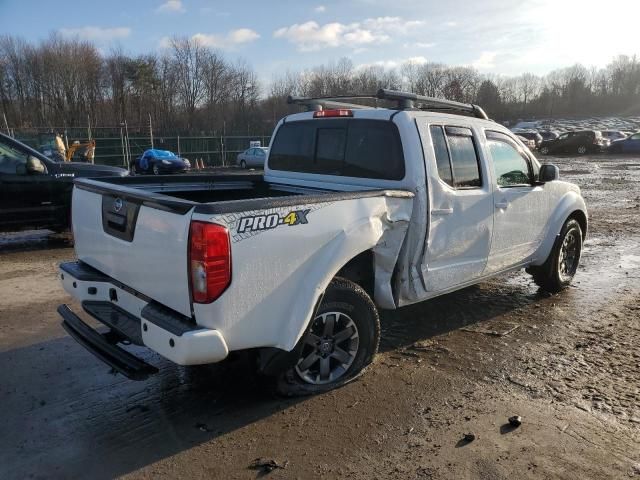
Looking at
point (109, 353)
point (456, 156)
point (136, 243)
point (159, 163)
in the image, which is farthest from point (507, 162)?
point (159, 163)

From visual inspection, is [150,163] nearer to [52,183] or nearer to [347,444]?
[52,183]

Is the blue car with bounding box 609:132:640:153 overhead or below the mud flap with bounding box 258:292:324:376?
overhead

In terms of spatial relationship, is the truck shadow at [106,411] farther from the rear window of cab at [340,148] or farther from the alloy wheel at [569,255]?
the alloy wheel at [569,255]

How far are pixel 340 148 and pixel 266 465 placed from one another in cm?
273

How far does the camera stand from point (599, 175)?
894 inches

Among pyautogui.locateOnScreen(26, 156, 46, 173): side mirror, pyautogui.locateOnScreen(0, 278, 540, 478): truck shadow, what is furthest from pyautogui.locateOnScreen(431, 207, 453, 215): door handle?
pyautogui.locateOnScreen(26, 156, 46, 173): side mirror

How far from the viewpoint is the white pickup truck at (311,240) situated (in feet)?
9.93

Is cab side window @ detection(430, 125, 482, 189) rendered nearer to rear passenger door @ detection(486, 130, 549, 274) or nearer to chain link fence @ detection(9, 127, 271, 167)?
rear passenger door @ detection(486, 130, 549, 274)

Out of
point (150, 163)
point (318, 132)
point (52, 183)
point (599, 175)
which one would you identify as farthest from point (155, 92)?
point (318, 132)

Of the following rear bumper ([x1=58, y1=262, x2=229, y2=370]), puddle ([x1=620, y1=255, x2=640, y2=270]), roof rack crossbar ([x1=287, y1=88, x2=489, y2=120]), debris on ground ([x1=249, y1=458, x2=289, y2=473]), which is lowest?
debris on ground ([x1=249, y1=458, x2=289, y2=473])

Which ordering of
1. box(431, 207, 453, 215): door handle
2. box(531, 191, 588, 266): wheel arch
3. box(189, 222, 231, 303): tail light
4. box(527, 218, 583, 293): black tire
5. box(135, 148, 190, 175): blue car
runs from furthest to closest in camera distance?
box(135, 148, 190, 175): blue car, box(527, 218, 583, 293): black tire, box(531, 191, 588, 266): wheel arch, box(431, 207, 453, 215): door handle, box(189, 222, 231, 303): tail light

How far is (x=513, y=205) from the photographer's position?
17.3ft

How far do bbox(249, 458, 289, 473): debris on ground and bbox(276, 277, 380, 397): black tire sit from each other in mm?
605

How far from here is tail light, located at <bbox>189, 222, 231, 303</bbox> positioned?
289 cm
